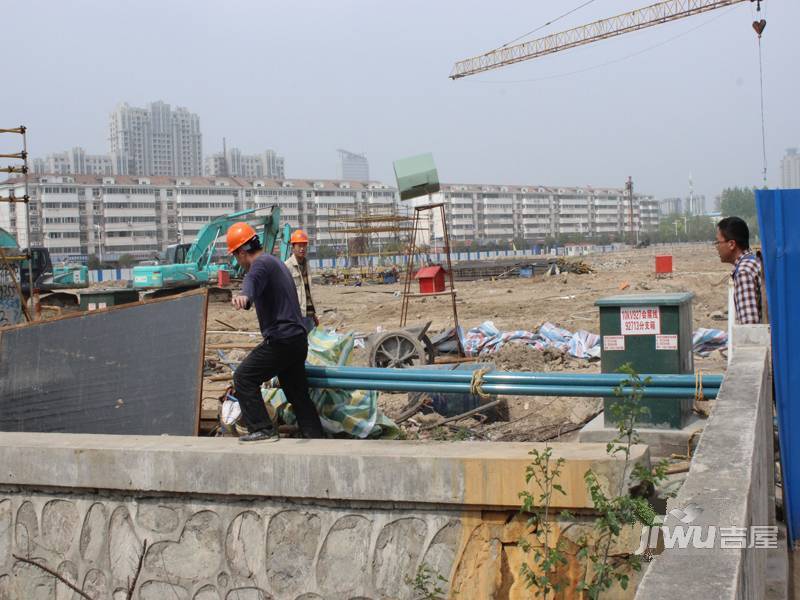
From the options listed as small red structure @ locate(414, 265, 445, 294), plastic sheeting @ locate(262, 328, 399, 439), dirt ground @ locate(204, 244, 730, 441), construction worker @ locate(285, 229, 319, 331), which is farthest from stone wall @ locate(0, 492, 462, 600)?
small red structure @ locate(414, 265, 445, 294)

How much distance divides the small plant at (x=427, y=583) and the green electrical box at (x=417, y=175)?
9.49m

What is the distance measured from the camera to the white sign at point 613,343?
759 cm

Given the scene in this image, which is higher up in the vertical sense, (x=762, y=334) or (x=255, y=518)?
(x=762, y=334)

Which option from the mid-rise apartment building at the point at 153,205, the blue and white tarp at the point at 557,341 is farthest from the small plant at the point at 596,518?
the mid-rise apartment building at the point at 153,205

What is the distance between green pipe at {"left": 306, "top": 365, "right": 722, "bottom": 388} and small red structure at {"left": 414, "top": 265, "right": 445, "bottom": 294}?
9.12 m

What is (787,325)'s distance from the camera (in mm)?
5273

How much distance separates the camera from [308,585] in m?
4.85

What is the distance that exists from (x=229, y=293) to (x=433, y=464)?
2999 centimetres

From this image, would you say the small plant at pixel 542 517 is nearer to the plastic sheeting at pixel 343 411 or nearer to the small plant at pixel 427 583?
the small plant at pixel 427 583

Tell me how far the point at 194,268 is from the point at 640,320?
28655 millimetres

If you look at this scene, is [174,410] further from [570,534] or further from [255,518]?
[570,534]

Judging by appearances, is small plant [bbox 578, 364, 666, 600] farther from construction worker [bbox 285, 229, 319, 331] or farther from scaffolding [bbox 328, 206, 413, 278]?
scaffolding [bbox 328, 206, 413, 278]

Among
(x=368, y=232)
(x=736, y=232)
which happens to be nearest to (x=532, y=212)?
(x=368, y=232)

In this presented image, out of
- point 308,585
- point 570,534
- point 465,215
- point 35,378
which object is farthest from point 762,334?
point 465,215
